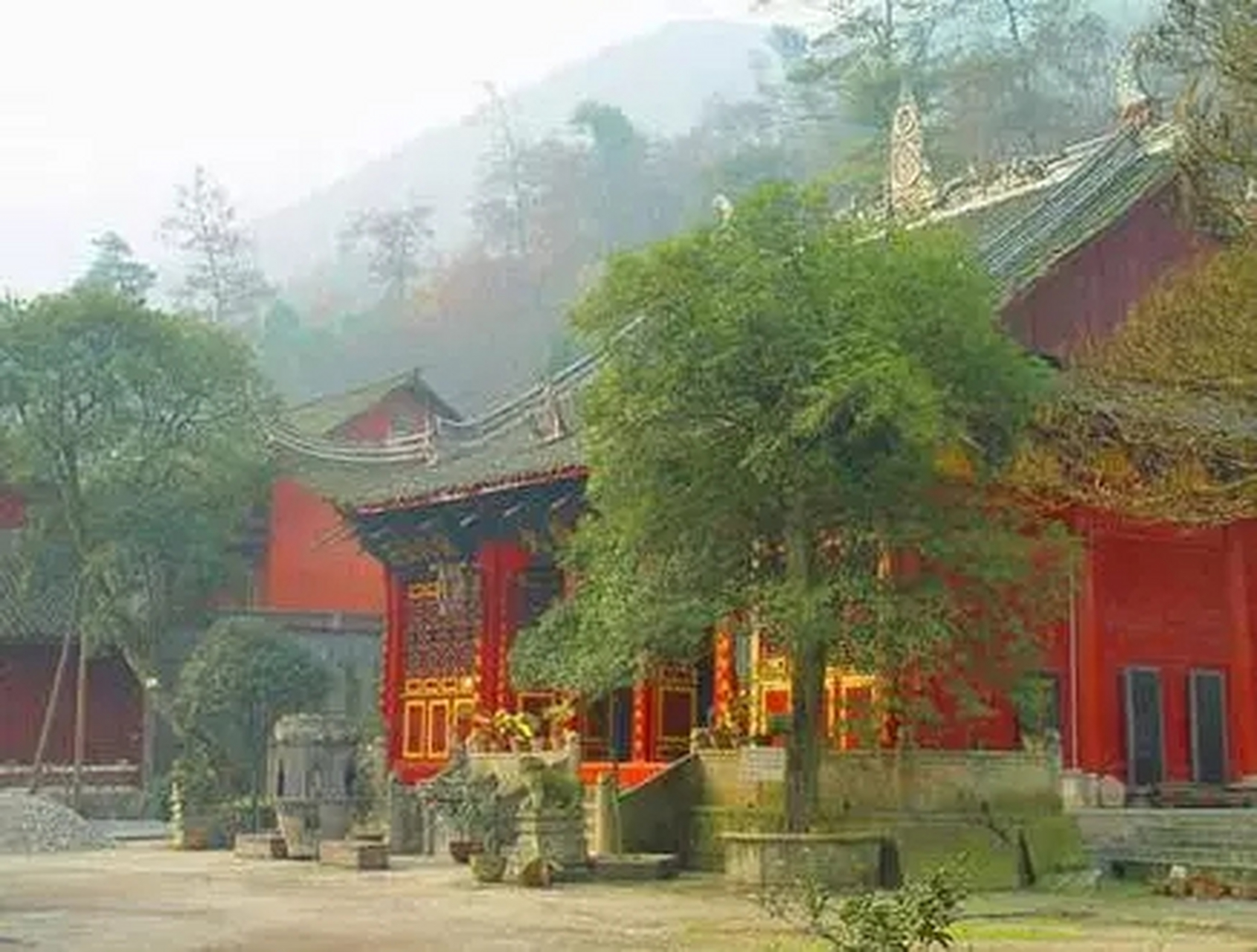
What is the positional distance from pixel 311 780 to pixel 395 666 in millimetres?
4631

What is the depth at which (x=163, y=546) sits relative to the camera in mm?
32375

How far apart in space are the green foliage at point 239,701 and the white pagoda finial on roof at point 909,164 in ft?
37.5

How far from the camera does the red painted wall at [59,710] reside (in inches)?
1390

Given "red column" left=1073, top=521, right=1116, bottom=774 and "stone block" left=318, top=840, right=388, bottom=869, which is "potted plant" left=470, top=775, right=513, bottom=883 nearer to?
"stone block" left=318, top=840, right=388, bottom=869

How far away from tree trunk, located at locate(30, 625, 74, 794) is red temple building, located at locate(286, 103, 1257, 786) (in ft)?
29.0

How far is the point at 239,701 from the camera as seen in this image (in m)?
27.4

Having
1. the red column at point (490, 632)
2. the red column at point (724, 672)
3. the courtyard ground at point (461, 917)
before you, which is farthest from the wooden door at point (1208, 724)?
the red column at point (490, 632)

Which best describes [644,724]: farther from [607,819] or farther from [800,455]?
[800,455]

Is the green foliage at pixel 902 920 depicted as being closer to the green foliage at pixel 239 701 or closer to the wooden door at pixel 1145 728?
the wooden door at pixel 1145 728

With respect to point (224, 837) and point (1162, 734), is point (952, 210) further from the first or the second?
point (224, 837)

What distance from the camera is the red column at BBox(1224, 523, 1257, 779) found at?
840 inches

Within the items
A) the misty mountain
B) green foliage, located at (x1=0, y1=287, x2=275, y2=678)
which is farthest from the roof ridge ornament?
the misty mountain

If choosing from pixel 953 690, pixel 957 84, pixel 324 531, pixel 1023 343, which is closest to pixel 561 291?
pixel 957 84

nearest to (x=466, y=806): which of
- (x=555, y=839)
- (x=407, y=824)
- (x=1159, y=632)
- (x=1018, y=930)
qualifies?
(x=555, y=839)
